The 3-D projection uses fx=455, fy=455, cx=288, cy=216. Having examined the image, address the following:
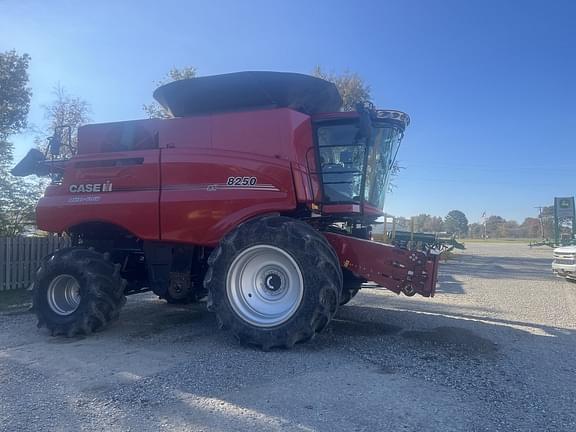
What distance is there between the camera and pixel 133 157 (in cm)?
679

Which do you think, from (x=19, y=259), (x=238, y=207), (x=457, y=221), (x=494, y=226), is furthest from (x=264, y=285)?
(x=494, y=226)

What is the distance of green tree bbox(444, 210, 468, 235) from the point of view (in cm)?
8962

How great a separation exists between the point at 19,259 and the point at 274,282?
8.15 metres

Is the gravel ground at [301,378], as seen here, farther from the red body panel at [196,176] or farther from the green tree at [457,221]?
the green tree at [457,221]

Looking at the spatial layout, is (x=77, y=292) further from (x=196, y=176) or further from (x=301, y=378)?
(x=301, y=378)

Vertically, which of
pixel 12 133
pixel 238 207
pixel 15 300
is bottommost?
pixel 15 300

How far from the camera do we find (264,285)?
6199 millimetres

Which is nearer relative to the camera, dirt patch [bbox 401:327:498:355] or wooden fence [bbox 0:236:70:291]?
dirt patch [bbox 401:327:498:355]

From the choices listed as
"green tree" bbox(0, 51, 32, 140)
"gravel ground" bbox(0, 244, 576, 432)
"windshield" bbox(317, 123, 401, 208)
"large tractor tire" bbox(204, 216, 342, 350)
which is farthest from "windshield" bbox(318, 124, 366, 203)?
"green tree" bbox(0, 51, 32, 140)

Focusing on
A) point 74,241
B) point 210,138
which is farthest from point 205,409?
point 74,241

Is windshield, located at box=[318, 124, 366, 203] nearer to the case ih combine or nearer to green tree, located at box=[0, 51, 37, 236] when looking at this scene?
the case ih combine

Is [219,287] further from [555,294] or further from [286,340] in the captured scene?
[555,294]

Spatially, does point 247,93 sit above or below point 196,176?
above

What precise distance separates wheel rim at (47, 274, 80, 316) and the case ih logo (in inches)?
52.2
